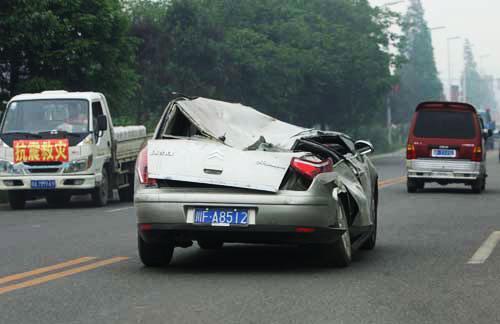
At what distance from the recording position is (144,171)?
33.1 ft

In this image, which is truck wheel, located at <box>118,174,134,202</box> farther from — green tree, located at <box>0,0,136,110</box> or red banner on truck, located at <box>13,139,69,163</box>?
A: green tree, located at <box>0,0,136,110</box>

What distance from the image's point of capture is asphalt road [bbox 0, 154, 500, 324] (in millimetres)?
7738

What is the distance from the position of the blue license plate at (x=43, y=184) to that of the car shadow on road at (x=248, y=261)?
918 centimetres

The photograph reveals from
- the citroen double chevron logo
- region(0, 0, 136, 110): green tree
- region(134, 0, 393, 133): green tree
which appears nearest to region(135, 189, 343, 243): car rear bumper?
the citroen double chevron logo

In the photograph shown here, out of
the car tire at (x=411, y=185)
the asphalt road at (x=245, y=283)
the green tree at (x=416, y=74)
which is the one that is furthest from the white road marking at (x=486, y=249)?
the green tree at (x=416, y=74)

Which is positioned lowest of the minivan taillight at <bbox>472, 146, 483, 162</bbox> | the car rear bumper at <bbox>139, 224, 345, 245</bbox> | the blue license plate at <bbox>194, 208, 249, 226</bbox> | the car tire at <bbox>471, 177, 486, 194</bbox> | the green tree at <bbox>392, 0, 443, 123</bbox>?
the green tree at <bbox>392, 0, 443, 123</bbox>

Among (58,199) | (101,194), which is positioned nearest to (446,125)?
(101,194)

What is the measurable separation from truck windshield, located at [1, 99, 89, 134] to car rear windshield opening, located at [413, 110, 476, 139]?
8.14 metres

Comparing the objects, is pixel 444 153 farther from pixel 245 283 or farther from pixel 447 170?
pixel 245 283

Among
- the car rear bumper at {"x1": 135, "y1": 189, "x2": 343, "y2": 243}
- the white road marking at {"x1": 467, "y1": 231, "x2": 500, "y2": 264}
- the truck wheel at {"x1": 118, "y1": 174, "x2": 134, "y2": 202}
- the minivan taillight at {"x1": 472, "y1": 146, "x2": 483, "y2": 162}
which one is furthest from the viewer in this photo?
the minivan taillight at {"x1": 472, "y1": 146, "x2": 483, "y2": 162}

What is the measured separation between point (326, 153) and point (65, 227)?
6.39 meters

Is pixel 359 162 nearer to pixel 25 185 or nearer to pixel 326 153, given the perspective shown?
pixel 326 153

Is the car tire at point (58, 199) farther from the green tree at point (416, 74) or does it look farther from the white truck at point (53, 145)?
the green tree at point (416, 74)

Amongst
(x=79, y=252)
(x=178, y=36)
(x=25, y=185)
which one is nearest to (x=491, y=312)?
(x=79, y=252)
